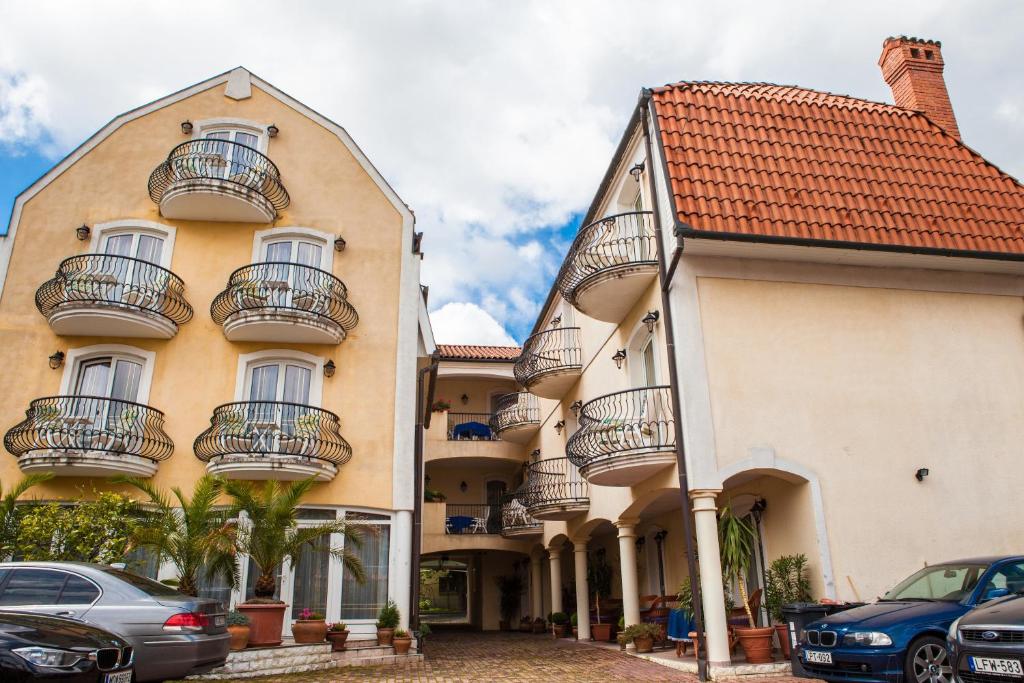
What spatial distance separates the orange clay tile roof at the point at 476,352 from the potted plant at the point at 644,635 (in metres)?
13.1

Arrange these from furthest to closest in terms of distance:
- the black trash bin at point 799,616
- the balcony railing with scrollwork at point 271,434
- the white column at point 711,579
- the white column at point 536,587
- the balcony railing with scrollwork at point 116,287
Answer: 1. the white column at point 536,587
2. the balcony railing with scrollwork at point 116,287
3. the balcony railing with scrollwork at point 271,434
4. the white column at point 711,579
5. the black trash bin at point 799,616

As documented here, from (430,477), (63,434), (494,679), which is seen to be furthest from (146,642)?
(430,477)

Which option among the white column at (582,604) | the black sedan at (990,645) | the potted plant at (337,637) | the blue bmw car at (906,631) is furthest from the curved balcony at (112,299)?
the black sedan at (990,645)

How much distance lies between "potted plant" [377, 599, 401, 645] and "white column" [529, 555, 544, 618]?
37.1 ft

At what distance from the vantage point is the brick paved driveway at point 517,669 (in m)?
11.0

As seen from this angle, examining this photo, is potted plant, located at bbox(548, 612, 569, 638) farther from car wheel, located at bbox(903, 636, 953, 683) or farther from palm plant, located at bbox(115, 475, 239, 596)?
car wheel, located at bbox(903, 636, 953, 683)

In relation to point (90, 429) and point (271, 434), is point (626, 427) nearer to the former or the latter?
point (271, 434)

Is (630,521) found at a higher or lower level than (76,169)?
lower

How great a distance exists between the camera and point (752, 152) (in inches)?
538

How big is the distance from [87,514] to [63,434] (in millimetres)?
2385

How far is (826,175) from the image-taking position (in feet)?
44.3

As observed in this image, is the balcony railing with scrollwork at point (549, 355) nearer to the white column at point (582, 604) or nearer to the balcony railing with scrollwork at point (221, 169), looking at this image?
the white column at point (582, 604)

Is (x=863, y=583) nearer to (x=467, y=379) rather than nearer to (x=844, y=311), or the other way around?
(x=844, y=311)

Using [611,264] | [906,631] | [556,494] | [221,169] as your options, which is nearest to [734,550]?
[906,631]
